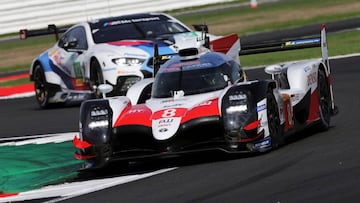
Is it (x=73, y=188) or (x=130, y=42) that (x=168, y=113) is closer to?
(x=73, y=188)

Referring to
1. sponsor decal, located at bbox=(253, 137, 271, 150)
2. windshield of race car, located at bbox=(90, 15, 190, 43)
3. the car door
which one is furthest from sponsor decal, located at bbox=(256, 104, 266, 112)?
the car door

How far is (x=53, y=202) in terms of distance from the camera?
9055 millimetres

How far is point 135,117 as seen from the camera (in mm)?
10586

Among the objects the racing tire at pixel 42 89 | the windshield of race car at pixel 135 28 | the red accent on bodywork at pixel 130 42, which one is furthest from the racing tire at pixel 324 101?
the racing tire at pixel 42 89

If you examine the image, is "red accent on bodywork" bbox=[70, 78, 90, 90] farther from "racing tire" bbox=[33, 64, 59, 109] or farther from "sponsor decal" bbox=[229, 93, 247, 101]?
"sponsor decal" bbox=[229, 93, 247, 101]

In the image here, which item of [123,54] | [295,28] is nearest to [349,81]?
[123,54]

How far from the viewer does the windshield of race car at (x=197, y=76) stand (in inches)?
442

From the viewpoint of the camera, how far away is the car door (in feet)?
58.5

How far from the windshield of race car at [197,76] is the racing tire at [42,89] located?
7.09 m

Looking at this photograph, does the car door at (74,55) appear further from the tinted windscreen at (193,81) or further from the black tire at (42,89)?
the tinted windscreen at (193,81)

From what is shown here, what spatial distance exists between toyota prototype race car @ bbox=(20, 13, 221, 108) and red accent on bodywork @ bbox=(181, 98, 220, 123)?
5579 mm

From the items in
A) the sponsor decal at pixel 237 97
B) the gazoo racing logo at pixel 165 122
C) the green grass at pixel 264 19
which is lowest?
the green grass at pixel 264 19

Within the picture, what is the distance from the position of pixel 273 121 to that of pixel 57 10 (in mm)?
26437

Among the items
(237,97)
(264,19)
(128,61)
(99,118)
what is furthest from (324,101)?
(264,19)
